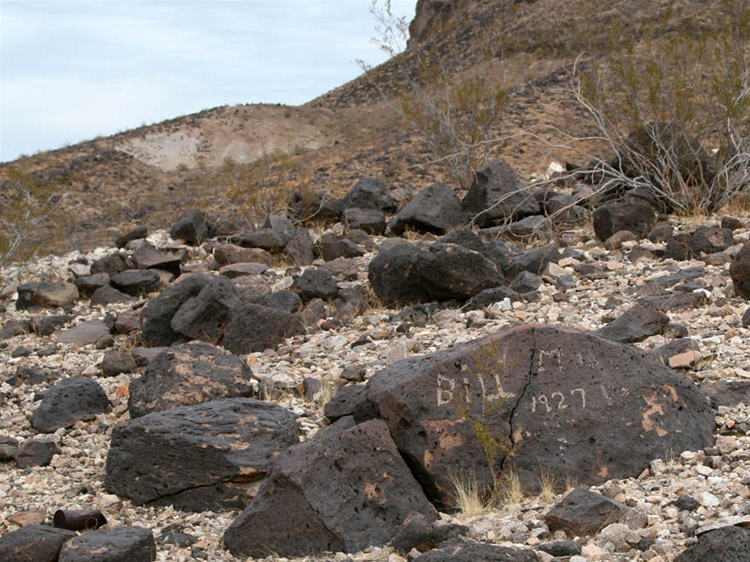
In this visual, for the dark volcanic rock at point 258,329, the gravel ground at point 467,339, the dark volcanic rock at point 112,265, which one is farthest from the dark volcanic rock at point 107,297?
the dark volcanic rock at point 258,329

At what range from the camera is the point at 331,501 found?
4.14 meters

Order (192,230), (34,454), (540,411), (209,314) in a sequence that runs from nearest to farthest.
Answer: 1. (540,411)
2. (34,454)
3. (209,314)
4. (192,230)

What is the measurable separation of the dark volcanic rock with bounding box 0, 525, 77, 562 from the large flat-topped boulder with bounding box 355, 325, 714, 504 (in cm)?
166

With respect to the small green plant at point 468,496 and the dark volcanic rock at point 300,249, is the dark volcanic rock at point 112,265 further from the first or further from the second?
the small green plant at point 468,496

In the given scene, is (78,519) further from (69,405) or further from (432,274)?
(432,274)

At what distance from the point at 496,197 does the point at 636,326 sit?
600cm

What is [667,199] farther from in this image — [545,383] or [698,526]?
[698,526]

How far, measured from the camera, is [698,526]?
351 centimetres

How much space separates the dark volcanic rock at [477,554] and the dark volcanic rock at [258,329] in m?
4.68

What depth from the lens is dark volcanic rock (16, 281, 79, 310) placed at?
11195mm

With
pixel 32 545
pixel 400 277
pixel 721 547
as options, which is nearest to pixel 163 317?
pixel 400 277

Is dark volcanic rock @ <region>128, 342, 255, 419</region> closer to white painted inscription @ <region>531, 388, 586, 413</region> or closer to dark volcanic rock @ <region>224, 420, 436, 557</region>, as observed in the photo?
dark volcanic rock @ <region>224, 420, 436, 557</region>

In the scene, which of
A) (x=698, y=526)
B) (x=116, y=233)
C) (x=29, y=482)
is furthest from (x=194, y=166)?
(x=698, y=526)

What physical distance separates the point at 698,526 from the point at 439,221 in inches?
340
